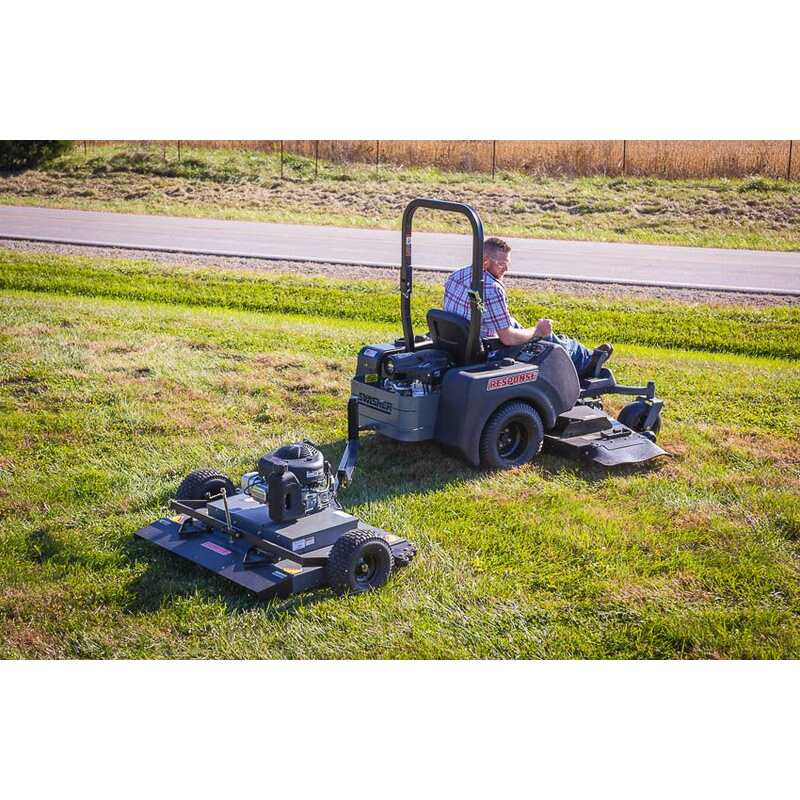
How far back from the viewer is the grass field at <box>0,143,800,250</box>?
385 inches

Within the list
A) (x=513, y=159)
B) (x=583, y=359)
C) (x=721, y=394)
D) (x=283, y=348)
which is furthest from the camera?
(x=513, y=159)

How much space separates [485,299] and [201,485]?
2.14 m

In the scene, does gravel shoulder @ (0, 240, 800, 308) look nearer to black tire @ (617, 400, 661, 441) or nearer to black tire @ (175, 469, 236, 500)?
Result: black tire @ (617, 400, 661, 441)

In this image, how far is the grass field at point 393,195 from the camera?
32.1 feet

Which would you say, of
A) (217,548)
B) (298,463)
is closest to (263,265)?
(298,463)

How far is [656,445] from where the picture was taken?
6.79m

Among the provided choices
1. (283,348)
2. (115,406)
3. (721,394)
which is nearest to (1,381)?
(115,406)

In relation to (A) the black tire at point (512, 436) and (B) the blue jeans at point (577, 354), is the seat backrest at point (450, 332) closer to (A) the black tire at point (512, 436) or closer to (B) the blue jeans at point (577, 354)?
(A) the black tire at point (512, 436)

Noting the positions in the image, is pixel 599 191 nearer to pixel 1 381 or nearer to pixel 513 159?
pixel 513 159

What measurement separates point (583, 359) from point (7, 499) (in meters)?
3.77

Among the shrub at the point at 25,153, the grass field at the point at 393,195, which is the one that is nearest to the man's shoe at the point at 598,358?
the grass field at the point at 393,195

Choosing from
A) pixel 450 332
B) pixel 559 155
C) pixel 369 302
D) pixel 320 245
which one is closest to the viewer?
pixel 450 332

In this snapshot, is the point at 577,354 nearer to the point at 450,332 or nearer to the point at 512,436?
the point at 512,436

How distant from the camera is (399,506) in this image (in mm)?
5852
